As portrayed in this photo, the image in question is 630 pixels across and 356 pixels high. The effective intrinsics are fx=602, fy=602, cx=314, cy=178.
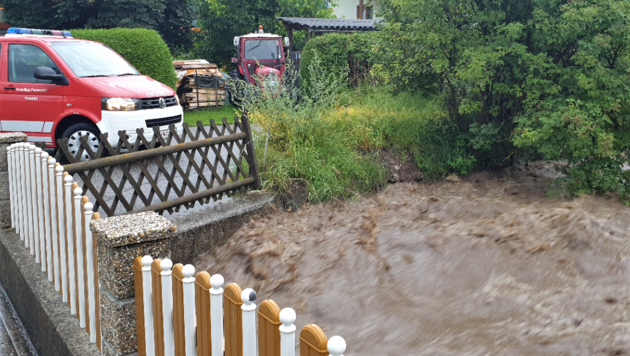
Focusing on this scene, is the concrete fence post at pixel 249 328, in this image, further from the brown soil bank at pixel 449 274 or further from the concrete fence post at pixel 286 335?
the brown soil bank at pixel 449 274

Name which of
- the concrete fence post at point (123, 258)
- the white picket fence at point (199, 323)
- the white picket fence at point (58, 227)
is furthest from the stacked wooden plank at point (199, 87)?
the white picket fence at point (199, 323)

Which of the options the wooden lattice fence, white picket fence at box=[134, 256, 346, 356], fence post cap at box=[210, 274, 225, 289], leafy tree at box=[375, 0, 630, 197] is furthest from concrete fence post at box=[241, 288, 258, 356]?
leafy tree at box=[375, 0, 630, 197]

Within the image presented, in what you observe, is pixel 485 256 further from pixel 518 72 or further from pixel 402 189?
pixel 518 72

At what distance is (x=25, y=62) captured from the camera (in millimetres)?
8602

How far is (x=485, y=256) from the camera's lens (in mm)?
4926

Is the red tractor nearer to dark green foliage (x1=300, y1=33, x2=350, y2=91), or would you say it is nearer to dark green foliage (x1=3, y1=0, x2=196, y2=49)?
dark green foliage (x1=300, y1=33, x2=350, y2=91)

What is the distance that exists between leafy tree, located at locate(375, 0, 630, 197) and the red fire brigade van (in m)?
3.85

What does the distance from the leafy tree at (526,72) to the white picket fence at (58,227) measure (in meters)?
5.38

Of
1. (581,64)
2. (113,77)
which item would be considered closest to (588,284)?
(581,64)

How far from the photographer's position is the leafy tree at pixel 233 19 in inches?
1030

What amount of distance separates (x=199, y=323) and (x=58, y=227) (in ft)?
6.16

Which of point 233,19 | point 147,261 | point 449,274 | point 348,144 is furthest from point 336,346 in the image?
point 233,19

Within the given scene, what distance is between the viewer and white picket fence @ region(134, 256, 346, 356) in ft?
5.91

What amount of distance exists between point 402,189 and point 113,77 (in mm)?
4541
